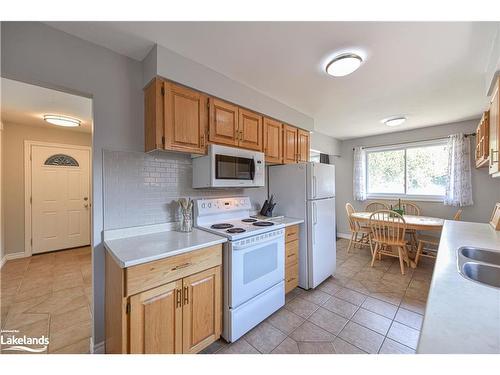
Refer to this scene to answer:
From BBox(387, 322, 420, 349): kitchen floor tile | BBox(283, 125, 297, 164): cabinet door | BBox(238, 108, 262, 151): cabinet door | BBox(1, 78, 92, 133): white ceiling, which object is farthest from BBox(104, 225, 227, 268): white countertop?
BBox(1, 78, 92, 133): white ceiling

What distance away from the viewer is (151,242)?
4.97 feet

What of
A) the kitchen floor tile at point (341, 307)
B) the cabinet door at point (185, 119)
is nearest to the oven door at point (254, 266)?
the kitchen floor tile at point (341, 307)

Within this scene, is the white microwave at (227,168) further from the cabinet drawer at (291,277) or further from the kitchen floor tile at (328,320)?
the kitchen floor tile at (328,320)

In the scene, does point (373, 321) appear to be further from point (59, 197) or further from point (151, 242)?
point (59, 197)

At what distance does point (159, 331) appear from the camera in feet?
4.14

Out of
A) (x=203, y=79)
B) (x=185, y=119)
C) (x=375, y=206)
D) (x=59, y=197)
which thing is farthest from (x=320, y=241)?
(x=59, y=197)

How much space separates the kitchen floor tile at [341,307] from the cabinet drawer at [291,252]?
0.54 meters

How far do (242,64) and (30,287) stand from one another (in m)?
3.55

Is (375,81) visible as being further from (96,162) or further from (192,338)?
Answer: (192,338)

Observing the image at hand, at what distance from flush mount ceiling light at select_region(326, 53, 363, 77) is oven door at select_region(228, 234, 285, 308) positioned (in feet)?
5.12

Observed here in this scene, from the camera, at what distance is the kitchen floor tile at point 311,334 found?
5.52ft

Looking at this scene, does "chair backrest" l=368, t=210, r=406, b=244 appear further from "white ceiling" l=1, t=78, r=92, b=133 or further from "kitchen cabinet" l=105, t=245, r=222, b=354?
"white ceiling" l=1, t=78, r=92, b=133

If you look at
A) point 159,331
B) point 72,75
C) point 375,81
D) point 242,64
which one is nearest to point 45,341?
point 159,331
